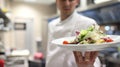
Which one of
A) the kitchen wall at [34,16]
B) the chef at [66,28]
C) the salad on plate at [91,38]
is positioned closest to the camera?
the salad on plate at [91,38]

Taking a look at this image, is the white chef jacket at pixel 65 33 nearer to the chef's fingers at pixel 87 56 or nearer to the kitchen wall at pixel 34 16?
the chef's fingers at pixel 87 56

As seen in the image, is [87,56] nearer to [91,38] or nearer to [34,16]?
[91,38]

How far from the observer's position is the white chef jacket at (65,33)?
1.11 m

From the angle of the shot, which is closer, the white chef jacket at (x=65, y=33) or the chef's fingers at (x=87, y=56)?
the chef's fingers at (x=87, y=56)

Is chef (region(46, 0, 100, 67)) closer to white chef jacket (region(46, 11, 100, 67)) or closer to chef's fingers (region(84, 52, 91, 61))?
white chef jacket (region(46, 11, 100, 67))

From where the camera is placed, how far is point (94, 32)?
84 centimetres

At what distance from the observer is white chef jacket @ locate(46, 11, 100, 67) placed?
3.64 ft

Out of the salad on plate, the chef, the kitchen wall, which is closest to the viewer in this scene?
the salad on plate

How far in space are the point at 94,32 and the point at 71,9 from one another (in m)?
0.35

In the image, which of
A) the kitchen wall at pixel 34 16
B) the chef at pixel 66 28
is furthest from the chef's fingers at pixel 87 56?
the kitchen wall at pixel 34 16

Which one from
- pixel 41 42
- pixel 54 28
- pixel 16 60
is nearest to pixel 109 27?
pixel 54 28

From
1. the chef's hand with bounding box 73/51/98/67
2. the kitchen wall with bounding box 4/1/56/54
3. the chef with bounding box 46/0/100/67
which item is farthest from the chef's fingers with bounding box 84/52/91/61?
the kitchen wall with bounding box 4/1/56/54

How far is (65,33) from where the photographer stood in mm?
1206

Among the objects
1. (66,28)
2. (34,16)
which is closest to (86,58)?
(66,28)
